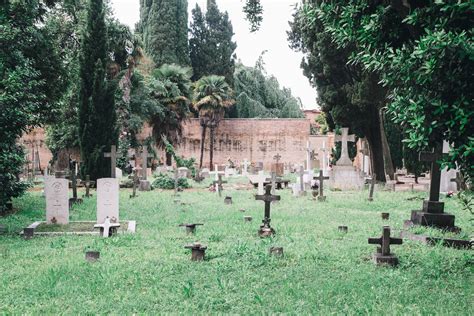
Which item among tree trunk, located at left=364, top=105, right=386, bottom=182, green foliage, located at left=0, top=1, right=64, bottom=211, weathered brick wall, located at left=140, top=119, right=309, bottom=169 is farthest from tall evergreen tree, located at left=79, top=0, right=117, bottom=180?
weathered brick wall, located at left=140, top=119, right=309, bottom=169

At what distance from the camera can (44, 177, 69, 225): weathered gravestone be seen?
9555 millimetres

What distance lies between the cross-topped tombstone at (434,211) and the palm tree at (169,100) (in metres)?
23.9

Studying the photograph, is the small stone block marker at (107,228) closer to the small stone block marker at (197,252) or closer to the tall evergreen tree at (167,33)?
the small stone block marker at (197,252)

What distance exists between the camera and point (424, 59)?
14.5ft

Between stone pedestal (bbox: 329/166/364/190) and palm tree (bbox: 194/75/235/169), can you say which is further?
palm tree (bbox: 194/75/235/169)

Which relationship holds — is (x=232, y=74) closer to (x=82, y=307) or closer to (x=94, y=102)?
(x=94, y=102)

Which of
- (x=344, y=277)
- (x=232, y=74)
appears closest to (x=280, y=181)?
(x=344, y=277)

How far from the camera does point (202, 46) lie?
138ft

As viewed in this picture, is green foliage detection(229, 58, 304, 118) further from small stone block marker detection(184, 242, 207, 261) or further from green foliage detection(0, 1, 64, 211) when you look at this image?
small stone block marker detection(184, 242, 207, 261)

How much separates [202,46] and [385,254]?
3799 centimetres

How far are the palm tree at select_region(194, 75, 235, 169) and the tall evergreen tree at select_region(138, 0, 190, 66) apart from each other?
5.76 meters

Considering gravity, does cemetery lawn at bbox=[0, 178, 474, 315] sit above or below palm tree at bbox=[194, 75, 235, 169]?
below

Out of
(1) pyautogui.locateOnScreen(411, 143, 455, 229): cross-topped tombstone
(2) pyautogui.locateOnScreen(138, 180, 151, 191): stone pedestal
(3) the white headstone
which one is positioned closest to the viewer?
(1) pyautogui.locateOnScreen(411, 143, 455, 229): cross-topped tombstone

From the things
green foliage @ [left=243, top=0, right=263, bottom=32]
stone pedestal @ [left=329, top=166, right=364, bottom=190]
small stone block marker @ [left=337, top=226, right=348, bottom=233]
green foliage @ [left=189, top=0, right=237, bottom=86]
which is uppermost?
green foliage @ [left=189, top=0, right=237, bottom=86]
